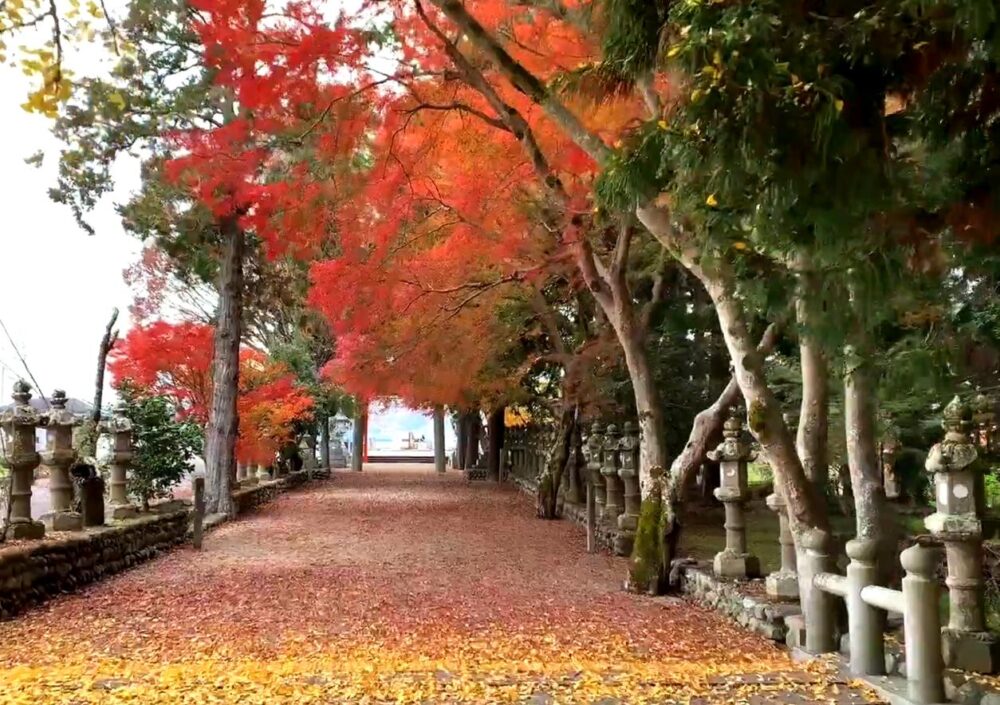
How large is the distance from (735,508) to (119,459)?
7.19 metres

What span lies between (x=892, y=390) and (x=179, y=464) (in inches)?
352

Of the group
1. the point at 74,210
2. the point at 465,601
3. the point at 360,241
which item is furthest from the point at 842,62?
the point at 74,210

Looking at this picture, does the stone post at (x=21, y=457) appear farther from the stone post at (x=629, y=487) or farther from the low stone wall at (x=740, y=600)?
the stone post at (x=629, y=487)

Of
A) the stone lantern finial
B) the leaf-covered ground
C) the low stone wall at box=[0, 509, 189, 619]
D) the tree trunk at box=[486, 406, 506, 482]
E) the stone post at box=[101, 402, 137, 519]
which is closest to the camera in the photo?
the leaf-covered ground

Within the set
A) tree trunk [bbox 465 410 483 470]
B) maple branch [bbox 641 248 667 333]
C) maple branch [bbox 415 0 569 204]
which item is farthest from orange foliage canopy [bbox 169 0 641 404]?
tree trunk [bbox 465 410 483 470]

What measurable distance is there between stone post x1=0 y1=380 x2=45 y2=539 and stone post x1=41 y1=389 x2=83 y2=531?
20.8 inches

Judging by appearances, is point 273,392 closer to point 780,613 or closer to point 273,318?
point 273,318

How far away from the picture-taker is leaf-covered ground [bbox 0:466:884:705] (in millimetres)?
4504

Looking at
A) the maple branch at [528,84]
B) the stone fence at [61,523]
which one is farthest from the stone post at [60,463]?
the maple branch at [528,84]

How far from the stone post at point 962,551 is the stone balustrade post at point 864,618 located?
0.34 metres

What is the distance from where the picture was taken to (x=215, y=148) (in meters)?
12.8

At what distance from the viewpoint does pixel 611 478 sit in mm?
12312

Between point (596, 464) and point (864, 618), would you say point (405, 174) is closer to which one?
point (596, 464)

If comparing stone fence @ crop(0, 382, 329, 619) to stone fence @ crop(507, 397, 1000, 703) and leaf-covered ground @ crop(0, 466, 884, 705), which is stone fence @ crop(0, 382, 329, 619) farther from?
stone fence @ crop(507, 397, 1000, 703)
